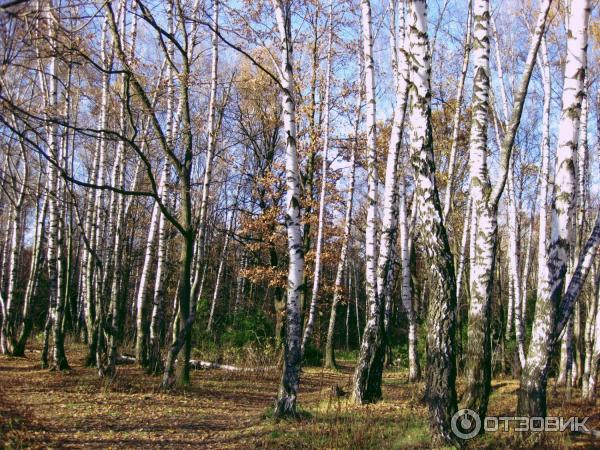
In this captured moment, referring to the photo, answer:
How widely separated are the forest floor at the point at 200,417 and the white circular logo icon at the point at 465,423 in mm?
130

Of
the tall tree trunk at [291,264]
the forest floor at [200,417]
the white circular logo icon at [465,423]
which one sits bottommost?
the forest floor at [200,417]

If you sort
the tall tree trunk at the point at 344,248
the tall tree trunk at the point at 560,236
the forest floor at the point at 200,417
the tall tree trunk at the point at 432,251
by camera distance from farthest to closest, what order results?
the tall tree trunk at the point at 344,248 < the forest floor at the point at 200,417 < the tall tree trunk at the point at 560,236 < the tall tree trunk at the point at 432,251

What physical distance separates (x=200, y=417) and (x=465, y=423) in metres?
4.31

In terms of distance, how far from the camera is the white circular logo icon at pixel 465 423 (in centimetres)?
552

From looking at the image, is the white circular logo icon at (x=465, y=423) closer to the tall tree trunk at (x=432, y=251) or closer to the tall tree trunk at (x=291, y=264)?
the tall tree trunk at (x=432, y=251)

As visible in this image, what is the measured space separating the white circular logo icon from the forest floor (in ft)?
0.43

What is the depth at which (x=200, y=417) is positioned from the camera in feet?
27.0

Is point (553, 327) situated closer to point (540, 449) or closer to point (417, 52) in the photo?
point (540, 449)

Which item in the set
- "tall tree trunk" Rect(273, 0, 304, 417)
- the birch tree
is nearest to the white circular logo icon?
the birch tree

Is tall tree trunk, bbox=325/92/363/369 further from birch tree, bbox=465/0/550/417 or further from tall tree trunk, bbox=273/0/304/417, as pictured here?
birch tree, bbox=465/0/550/417

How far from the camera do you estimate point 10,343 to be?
15.2 meters

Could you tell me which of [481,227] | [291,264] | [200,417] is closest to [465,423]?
[481,227]

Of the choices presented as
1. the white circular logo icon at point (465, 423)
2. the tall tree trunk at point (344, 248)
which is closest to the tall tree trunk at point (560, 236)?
the white circular logo icon at point (465, 423)

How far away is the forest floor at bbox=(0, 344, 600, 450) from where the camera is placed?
6012 mm
